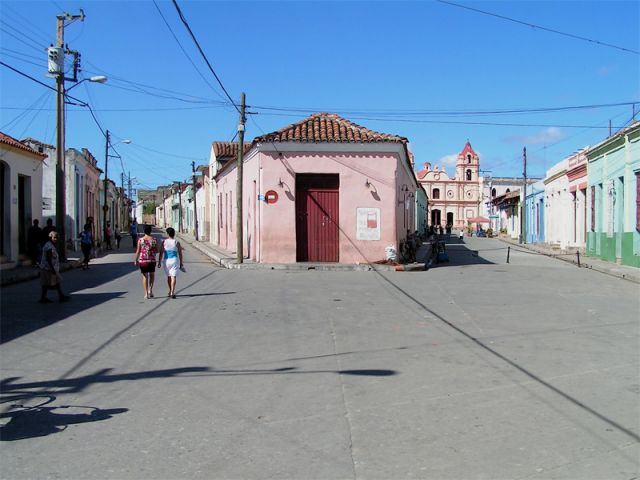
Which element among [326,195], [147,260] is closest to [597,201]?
[326,195]

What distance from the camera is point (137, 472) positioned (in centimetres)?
433

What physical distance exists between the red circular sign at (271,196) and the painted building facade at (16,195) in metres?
8.26

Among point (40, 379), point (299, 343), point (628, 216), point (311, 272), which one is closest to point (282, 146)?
point (311, 272)

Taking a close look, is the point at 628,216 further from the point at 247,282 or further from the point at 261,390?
the point at 261,390

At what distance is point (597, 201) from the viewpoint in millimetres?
28125

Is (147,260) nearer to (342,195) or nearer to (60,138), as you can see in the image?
(342,195)

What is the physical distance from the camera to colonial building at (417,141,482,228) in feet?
338

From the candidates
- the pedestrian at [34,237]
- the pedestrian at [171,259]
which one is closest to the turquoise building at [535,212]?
the pedestrian at [34,237]

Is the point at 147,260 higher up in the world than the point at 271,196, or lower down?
lower down

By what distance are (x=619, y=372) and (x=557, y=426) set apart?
2.38 metres

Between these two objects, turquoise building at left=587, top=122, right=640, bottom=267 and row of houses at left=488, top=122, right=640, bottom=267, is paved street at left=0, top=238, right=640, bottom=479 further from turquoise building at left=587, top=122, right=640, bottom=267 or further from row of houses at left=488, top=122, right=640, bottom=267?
row of houses at left=488, top=122, right=640, bottom=267

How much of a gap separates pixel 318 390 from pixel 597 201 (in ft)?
82.3

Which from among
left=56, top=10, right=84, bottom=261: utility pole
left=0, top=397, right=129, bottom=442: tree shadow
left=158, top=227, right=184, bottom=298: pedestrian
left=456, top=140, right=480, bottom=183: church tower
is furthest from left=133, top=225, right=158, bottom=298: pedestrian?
left=456, top=140, right=480, bottom=183: church tower

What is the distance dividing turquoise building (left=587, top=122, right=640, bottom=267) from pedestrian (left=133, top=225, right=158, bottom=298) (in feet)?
55.0
